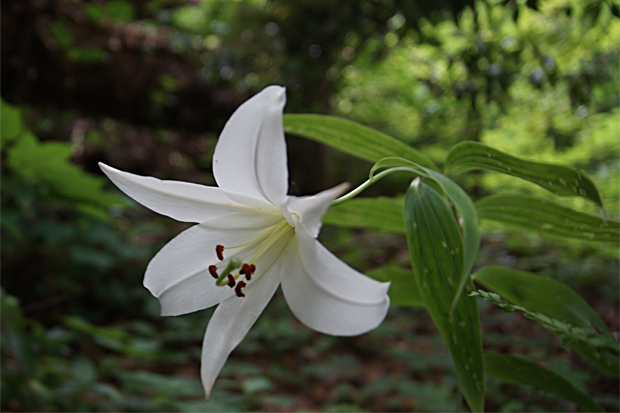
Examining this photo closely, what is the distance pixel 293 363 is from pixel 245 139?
2137 mm

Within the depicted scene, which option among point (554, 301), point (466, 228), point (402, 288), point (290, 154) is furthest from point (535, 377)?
point (290, 154)

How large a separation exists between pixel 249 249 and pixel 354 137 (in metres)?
→ 0.20

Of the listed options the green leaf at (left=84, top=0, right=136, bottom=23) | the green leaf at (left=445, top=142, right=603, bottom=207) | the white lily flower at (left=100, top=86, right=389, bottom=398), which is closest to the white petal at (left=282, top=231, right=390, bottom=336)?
the white lily flower at (left=100, top=86, right=389, bottom=398)

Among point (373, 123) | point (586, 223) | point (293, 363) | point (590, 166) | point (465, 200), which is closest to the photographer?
point (465, 200)

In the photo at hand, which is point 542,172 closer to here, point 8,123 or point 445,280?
point 445,280

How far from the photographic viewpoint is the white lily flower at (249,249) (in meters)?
0.37

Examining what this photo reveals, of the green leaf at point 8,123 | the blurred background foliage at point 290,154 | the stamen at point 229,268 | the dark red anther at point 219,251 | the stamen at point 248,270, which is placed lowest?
the blurred background foliage at point 290,154

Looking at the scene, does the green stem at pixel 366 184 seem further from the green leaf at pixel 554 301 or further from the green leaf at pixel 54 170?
the green leaf at pixel 54 170

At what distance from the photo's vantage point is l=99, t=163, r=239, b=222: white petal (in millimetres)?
430

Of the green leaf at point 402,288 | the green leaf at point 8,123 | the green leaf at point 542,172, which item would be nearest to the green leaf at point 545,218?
the green leaf at point 542,172

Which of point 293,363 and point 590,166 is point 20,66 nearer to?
point 293,363

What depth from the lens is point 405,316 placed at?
2.76m

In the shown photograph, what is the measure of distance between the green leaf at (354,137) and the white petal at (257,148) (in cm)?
18

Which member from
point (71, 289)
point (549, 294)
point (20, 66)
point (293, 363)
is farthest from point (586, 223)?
point (20, 66)
